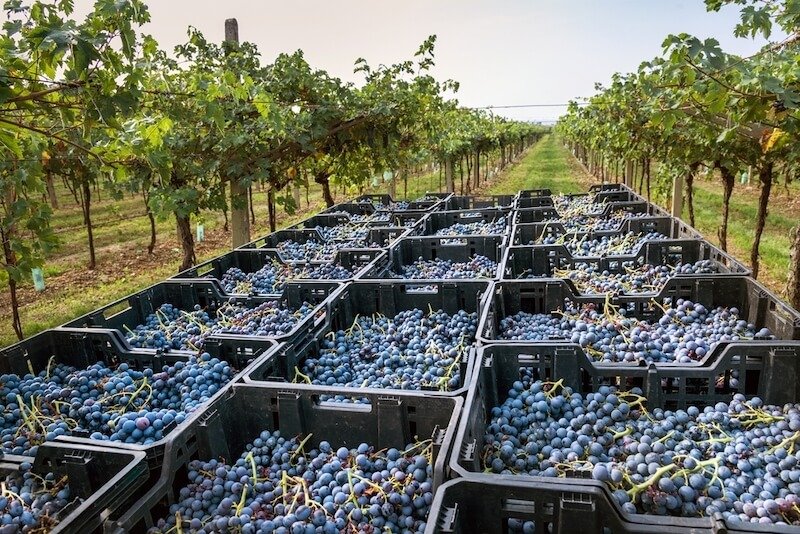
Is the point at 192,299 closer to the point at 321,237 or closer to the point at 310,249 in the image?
the point at 310,249

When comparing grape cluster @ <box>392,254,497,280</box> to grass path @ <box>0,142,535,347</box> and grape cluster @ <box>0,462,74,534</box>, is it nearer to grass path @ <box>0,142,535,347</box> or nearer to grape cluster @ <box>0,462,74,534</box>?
grape cluster @ <box>0,462,74,534</box>

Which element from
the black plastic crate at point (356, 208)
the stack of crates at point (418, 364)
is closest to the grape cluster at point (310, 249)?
the stack of crates at point (418, 364)

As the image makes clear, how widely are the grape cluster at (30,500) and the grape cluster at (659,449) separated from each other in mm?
1535

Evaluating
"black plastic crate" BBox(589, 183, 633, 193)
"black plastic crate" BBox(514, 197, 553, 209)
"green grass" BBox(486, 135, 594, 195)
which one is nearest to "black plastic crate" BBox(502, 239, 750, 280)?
"black plastic crate" BBox(514, 197, 553, 209)

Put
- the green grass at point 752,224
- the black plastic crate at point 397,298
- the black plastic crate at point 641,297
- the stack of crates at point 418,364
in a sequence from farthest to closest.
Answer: the green grass at point 752,224
the black plastic crate at point 397,298
the black plastic crate at point 641,297
the stack of crates at point 418,364

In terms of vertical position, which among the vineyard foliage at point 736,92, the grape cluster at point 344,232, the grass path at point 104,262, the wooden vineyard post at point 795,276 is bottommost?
the grass path at point 104,262

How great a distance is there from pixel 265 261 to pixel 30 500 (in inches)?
138

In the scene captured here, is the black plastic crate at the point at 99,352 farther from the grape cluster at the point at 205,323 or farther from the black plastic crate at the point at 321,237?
the black plastic crate at the point at 321,237

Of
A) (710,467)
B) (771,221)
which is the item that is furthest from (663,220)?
(771,221)

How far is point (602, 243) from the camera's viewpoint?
535 cm

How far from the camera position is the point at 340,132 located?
7.83m

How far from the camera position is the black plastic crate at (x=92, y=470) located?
176 cm

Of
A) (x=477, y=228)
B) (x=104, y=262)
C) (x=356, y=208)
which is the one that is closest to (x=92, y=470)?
(x=477, y=228)

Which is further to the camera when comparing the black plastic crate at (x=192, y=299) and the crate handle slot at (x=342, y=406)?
the black plastic crate at (x=192, y=299)
